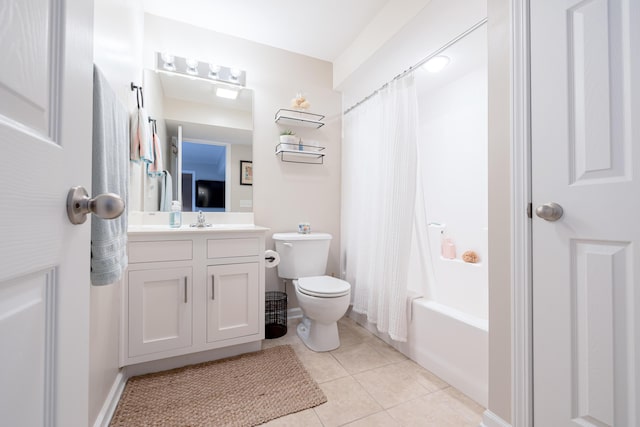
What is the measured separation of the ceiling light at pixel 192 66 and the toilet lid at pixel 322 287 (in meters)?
1.82

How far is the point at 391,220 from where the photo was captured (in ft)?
6.29

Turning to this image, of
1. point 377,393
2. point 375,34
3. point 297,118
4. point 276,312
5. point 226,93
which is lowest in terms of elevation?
point 377,393

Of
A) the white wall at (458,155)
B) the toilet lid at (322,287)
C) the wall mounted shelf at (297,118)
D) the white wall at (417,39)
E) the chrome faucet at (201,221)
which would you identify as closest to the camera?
the white wall at (417,39)

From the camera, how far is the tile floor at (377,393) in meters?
1.26


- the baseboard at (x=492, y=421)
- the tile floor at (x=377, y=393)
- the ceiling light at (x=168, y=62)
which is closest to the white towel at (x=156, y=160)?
the ceiling light at (x=168, y=62)

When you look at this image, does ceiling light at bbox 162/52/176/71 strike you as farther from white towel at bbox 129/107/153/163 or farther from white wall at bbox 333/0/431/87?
white wall at bbox 333/0/431/87

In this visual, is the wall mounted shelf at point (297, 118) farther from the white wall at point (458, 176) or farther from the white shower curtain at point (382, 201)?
the white wall at point (458, 176)

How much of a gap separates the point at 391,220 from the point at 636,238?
1.22 meters

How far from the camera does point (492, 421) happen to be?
1142mm

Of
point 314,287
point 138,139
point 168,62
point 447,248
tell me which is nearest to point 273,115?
point 168,62

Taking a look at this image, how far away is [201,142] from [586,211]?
7.64 feet

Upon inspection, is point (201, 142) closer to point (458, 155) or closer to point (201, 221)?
point (201, 221)

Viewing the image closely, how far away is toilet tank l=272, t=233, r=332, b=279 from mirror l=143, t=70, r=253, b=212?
0.46 metres

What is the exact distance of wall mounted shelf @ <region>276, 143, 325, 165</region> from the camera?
92.4 inches
